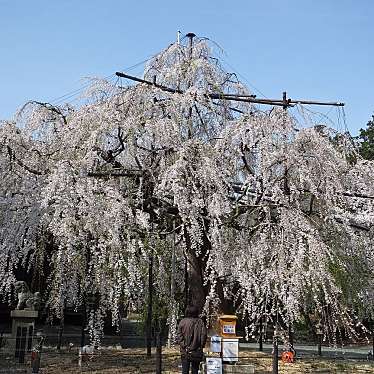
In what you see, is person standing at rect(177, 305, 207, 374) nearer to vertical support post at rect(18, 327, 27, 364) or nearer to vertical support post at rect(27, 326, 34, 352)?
vertical support post at rect(18, 327, 27, 364)

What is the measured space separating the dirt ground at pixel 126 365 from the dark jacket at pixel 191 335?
2155 millimetres

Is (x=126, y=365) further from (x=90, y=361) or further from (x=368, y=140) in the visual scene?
(x=368, y=140)

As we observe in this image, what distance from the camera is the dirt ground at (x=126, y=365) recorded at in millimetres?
9469

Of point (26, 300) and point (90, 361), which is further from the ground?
point (26, 300)

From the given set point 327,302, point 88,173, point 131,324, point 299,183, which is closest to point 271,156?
point 299,183

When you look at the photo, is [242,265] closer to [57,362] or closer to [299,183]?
[299,183]

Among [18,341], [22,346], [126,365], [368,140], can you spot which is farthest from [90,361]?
[368,140]

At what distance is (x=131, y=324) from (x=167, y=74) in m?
17.1

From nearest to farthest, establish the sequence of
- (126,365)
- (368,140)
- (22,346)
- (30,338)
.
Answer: (126,365), (22,346), (30,338), (368,140)

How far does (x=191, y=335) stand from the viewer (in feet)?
24.2

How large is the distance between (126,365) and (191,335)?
350cm

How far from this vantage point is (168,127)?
30.2 feet

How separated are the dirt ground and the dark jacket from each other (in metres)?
2.15

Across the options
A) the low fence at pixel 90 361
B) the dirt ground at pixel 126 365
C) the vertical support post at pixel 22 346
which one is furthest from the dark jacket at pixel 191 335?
the vertical support post at pixel 22 346
